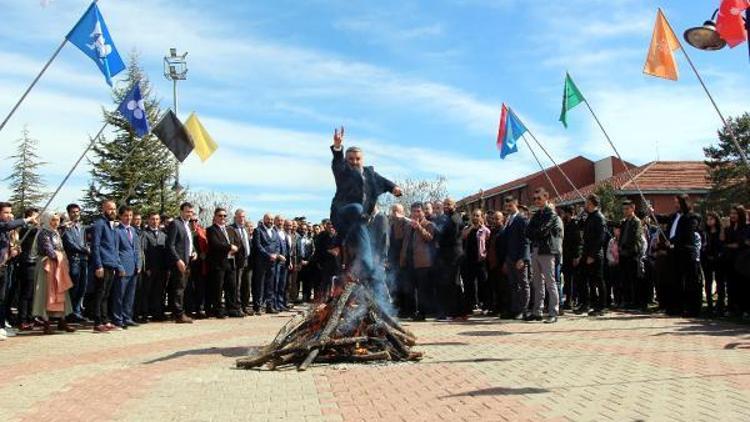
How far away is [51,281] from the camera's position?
11164 millimetres

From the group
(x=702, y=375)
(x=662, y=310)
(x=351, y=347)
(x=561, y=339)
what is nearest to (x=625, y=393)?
(x=702, y=375)

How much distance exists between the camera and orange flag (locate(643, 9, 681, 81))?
41.6 feet

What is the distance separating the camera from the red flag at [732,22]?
9.26 meters

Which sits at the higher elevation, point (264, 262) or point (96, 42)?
point (96, 42)

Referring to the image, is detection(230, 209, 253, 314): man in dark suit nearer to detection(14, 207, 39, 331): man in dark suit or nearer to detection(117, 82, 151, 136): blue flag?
detection(117, 82, 151, 136): blue flag

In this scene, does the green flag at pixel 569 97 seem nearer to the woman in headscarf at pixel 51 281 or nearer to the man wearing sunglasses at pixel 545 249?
the man wearing sunglasses at pixel 545 249

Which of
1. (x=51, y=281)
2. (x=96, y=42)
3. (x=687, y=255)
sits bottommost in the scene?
(x=51, y=281)

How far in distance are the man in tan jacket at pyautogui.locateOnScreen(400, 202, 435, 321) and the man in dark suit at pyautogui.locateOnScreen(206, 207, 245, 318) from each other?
11.8ft

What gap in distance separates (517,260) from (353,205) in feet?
16.9

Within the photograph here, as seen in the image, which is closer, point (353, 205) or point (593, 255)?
point (353, 205)

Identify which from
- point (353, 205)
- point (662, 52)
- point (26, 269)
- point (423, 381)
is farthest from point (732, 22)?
point (26, 269)

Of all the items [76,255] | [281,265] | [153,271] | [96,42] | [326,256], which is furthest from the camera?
[326,256]

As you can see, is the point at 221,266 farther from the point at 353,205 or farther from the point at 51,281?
the point at 353,205

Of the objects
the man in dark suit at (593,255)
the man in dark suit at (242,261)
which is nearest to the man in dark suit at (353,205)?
the man in dark suit at (593,255)
